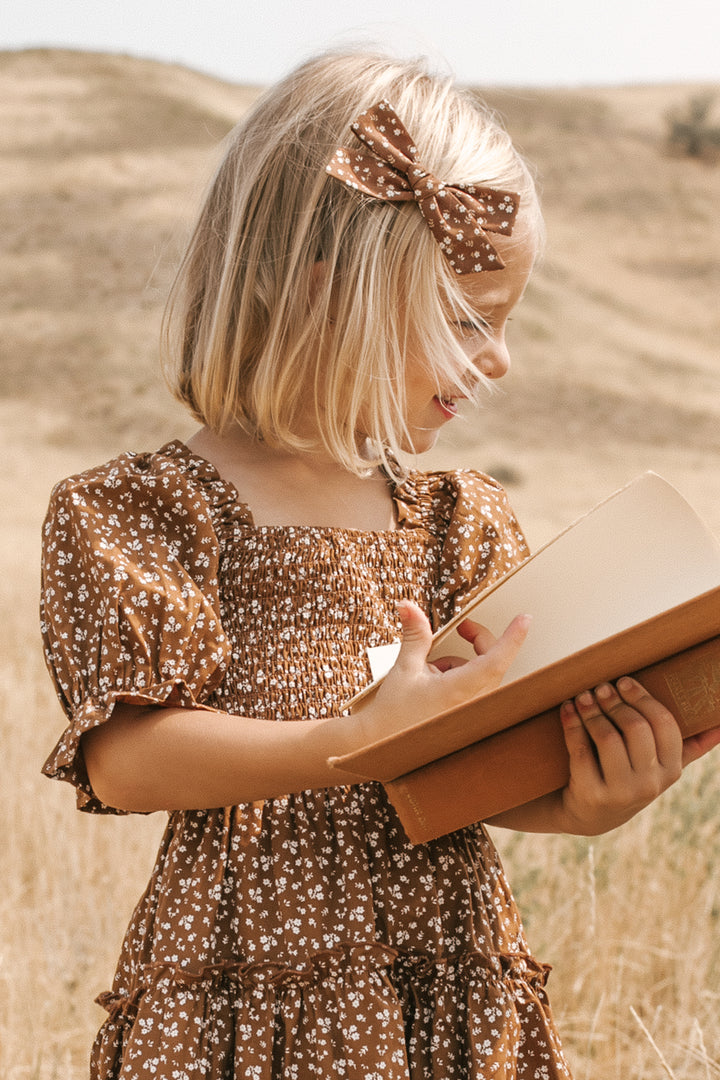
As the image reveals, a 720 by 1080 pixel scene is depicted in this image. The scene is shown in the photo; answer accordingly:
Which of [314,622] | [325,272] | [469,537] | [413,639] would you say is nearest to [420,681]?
[413,639]

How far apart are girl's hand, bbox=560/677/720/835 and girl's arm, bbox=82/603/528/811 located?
108 millimetres

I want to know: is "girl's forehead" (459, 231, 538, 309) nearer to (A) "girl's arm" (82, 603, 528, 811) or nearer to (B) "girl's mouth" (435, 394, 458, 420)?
(B) "girl's mouth" (435, 394, 458, 420)

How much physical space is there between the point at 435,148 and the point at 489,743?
31.6 inches

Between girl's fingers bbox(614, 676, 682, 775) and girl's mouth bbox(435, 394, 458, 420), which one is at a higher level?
girl's mouth bbox(435, 394, 458, 420)

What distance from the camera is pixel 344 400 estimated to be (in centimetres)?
150

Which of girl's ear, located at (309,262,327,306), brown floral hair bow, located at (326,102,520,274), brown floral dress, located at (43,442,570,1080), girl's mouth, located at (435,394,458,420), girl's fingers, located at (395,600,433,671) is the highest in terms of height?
brown floral hair bow, located at (326,102,520,274)

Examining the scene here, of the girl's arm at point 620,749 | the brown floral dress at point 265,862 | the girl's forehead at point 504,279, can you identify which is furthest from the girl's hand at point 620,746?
the girl's forehead at point 504,279

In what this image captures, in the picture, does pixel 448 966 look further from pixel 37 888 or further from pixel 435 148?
pixel 37 888

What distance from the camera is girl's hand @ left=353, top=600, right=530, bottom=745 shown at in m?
1.16

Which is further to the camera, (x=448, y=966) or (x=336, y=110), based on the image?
(x=336, y=110)

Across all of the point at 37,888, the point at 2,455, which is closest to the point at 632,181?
the point at 2,455

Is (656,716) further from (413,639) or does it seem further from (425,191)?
(425,191)

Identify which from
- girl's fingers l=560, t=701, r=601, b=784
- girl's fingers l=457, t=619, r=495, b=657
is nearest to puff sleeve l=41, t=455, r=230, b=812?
girl's fingers l=457, t=619, r=495, b=657

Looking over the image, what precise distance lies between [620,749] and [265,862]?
0.44 meters
